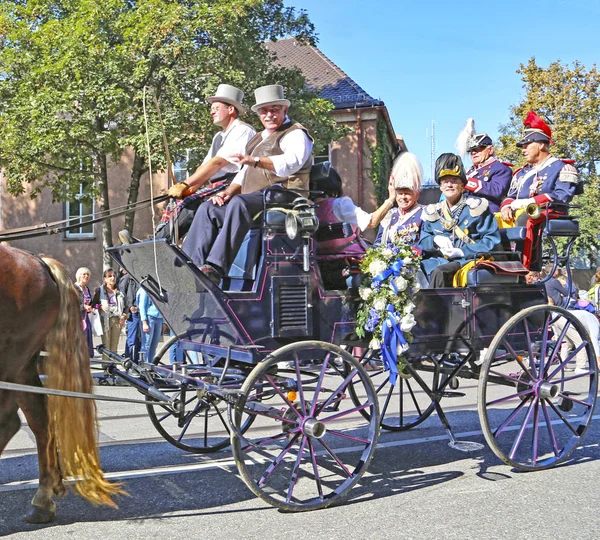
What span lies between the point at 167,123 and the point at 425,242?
10.2 m

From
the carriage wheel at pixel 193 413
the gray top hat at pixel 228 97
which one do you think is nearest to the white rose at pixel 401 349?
the carriage wheel at pixel 193 413

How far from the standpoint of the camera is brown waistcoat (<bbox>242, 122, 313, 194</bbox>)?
4.67 m

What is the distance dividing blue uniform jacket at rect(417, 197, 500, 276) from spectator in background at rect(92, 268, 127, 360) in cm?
508

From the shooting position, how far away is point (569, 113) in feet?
82.7

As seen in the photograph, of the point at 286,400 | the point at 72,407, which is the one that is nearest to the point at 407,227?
the point at 286,400

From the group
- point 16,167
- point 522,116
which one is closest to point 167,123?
point 16,167

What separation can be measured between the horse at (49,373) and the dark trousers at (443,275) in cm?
252

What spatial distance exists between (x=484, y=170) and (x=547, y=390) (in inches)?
87.3

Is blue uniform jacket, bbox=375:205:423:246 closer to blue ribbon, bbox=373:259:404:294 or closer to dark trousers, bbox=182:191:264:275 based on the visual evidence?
blue ribbon, bbox=373:259:404:294

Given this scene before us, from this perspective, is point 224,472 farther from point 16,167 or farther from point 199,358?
point 16,167

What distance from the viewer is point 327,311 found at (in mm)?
4441

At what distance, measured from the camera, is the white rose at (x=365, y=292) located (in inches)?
175

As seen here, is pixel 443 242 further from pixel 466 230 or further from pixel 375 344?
pixel 375 344

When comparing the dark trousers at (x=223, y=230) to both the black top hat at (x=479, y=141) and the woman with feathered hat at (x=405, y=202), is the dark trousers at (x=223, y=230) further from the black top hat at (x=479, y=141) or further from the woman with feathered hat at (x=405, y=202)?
the black top hat at (x=479, y=141)
